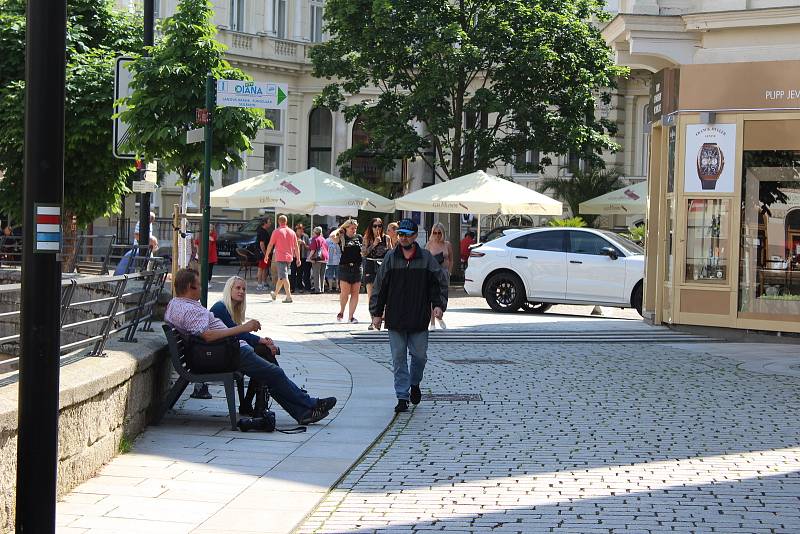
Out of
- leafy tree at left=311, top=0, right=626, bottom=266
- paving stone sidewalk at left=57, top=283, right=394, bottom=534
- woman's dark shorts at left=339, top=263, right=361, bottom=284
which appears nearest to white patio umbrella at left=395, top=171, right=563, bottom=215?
leafy tree at left=311, top=0, right=626, bottom=266

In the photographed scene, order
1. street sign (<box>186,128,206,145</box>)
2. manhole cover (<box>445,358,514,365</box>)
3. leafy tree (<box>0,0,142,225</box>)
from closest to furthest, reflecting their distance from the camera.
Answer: street sign (<box>186,128,206,145</box>)
manhole cover (<box>445,358,514,365</box>)
leafy tree (<box>0,0,142,225</box>)

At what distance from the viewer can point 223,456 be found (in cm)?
870

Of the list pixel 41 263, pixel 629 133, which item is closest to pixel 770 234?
pixel 41 263

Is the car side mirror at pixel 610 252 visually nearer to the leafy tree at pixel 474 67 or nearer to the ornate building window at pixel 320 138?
the leafy tree at pixel 474 67

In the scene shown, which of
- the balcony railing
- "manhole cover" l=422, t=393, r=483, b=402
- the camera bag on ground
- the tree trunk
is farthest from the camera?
the balcony railing

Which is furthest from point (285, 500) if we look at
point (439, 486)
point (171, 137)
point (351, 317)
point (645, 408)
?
point (351, 317)

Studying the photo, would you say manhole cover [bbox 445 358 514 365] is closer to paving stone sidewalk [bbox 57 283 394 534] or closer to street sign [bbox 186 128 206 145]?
paving stone sidewalk [bbox 57 283 394 534]

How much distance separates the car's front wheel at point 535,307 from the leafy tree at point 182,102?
923 cm

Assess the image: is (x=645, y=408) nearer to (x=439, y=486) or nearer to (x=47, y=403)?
(x=439, y=486)

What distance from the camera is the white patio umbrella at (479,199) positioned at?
28281mm

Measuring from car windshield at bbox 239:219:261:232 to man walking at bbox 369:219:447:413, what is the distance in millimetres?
30743

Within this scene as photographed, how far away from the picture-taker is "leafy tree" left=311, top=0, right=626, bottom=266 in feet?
111

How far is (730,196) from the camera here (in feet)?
61.5

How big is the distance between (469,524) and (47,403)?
2.56m
